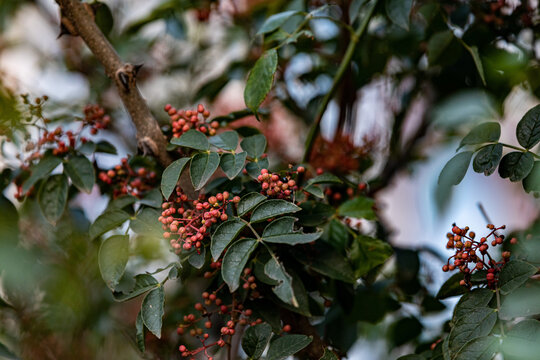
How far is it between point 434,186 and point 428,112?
1.72ft

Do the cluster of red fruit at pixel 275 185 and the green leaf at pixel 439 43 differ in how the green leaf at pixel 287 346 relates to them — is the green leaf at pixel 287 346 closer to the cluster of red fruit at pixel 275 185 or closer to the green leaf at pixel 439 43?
the cluster of red fruit at pixel 275 185

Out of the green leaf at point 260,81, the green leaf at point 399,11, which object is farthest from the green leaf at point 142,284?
the green leaf at point 399,11

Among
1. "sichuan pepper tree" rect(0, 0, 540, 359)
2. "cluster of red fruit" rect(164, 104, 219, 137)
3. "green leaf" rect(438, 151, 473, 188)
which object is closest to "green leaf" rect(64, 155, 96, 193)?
"sichuan pepper tree" rect(0, 0, 540, 359)

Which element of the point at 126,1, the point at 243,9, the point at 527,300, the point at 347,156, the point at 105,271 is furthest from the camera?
Answer: the point at 126,1

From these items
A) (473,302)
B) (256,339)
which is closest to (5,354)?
(256,339)

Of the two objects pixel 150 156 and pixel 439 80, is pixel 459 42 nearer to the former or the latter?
pixel 439 80

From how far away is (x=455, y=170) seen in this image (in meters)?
0.61

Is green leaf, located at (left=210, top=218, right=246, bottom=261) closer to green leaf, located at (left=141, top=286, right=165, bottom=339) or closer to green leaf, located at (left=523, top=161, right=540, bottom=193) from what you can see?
green leaf, located at (left=141, top=286, right=165, bottom=339)

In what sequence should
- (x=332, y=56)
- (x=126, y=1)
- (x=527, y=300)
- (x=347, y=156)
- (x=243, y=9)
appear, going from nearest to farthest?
1. (x=527, y=300)
2. (x=347, y=156)
3. (x=332, y=56)
4. (x=243, y=9)
5. (x=126, y=1)

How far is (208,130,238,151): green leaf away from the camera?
0.62 meters

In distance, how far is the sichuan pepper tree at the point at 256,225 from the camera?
55 cm

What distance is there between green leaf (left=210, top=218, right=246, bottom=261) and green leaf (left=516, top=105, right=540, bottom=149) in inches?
11.5

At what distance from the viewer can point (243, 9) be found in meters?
1.25

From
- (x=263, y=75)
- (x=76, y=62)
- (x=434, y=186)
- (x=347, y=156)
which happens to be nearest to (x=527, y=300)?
(x=434, y=186)
